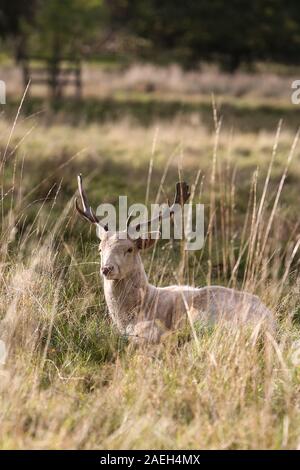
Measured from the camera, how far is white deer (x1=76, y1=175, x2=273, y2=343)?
5.59m

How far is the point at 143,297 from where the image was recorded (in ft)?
18.4

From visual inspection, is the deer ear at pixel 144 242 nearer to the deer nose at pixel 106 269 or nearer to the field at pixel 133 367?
the field at pixel 133 367

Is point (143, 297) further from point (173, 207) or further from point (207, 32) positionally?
point (207, 32)

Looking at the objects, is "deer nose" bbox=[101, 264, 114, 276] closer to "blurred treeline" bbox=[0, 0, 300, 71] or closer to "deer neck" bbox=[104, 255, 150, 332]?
"deer neck" bbox=[104, 255, 150, 332]

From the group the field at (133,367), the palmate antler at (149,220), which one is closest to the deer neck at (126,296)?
the field at (133,367)

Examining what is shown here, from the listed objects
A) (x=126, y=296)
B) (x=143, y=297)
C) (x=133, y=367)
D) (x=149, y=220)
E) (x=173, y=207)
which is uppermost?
(x=173, y=207)

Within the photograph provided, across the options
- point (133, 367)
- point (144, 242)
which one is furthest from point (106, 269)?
point (133, 367)

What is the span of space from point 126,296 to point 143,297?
34 centimetres

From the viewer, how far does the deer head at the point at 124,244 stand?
222 inches

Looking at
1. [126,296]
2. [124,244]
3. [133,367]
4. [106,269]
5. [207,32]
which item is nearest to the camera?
[133,367]

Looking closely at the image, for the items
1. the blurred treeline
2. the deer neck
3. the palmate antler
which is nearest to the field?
the deer neck

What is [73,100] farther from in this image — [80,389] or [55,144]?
[80,389]

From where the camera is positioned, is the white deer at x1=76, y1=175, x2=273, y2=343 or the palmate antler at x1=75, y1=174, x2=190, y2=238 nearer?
the white deer at x1=76, y1=175, x2=273, y2=343
